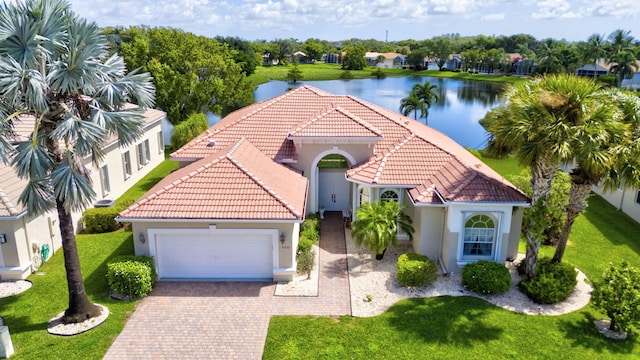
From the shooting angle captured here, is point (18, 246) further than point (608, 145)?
Yes

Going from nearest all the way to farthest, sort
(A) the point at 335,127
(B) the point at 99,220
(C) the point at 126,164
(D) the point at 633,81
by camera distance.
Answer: (B) the point at 99,220 → (A) the point at 335,127 → (C) the point at 126,164 → (D) the point at 633,81

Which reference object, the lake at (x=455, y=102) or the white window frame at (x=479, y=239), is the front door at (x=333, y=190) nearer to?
the white window frame at (x=479, y=239)

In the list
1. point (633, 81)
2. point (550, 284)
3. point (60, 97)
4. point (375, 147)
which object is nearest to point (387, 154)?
point (375, 147)

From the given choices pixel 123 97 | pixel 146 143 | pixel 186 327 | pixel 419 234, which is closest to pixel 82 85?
pixel 123 97

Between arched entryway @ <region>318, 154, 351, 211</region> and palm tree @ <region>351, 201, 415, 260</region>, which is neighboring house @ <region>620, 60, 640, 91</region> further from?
palm tree @ <region>351, 201, 415, 260</region>

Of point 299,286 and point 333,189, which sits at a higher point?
point 333,189

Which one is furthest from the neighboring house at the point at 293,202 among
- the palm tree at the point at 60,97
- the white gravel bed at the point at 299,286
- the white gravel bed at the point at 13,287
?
the white gravel bed at the point at 13,287

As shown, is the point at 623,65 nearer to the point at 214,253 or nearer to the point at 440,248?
the point at 440,248
